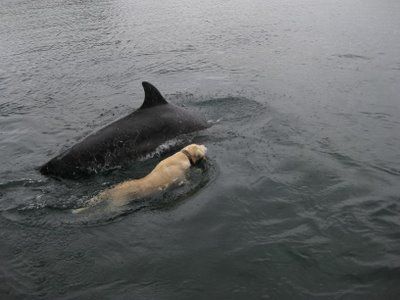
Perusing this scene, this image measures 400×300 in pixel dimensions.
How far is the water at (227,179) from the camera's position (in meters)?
5.95

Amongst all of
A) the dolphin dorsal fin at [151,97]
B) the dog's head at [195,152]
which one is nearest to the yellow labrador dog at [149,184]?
the dog's head at [195,152]

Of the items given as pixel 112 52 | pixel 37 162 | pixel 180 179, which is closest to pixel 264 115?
pixel 180 179

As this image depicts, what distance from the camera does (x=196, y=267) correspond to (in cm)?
611

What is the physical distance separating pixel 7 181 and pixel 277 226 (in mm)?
5414

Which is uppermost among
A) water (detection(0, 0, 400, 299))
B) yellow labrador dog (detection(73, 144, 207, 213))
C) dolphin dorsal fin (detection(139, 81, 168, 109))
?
dolphin dorsal fin (detection(139, 81, 168, 109))

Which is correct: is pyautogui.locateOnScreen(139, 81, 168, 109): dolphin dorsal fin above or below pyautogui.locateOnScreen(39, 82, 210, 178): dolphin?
above

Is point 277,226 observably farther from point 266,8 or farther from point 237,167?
point 266,8

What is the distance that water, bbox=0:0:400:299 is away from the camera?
5953 mm

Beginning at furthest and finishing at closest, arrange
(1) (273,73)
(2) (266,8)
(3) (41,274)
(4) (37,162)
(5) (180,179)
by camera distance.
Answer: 1. (2) (266,8)
2. (1) (273,73)
3. (4) (37,162)
4. (5) (180,179)
5. (3) (41,274)

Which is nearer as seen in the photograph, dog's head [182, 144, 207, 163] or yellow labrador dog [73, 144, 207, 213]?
yellow labrador dog [73, 144, 207, 213]

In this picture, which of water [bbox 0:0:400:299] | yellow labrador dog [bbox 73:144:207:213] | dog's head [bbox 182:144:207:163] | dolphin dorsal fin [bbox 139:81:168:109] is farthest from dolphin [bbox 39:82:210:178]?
dog's head [bbox 182:144:207:163]

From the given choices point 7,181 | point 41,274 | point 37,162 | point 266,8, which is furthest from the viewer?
point 266,8

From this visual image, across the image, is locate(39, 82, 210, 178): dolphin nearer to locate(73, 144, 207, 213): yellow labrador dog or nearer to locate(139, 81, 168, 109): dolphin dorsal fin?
locate(139, 81, 168, 109): dolphin dorsal fin

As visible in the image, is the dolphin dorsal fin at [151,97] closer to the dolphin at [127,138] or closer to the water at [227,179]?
the dolphin at [127,138]
